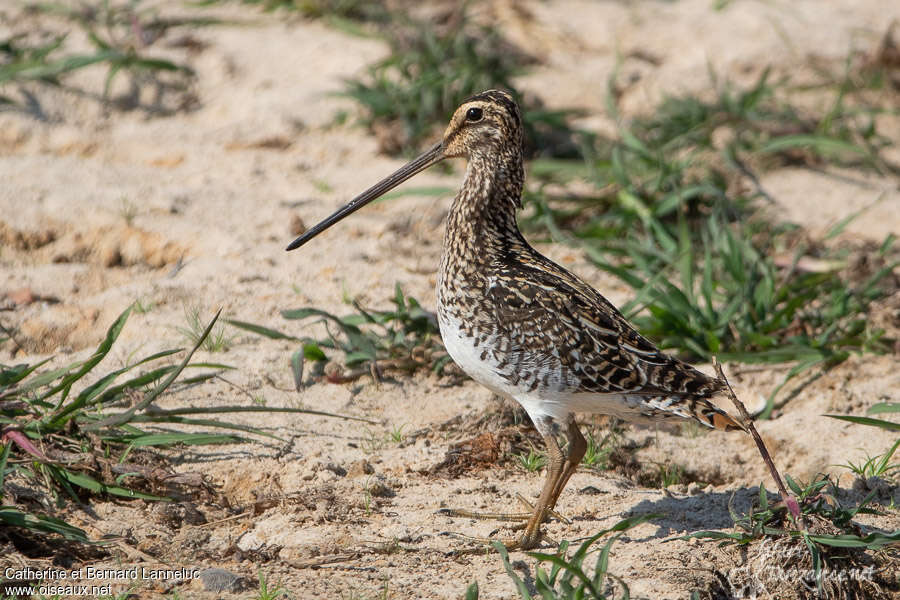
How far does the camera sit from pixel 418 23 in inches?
300

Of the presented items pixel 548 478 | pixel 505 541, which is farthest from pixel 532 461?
pixel 505 541

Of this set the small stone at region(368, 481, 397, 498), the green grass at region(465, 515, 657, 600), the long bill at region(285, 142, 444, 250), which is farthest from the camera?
the long bill at region(285, 142, 444, 250)

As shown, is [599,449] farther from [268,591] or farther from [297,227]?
[297,227]

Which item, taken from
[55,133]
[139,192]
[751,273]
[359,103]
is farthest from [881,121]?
[55,133]

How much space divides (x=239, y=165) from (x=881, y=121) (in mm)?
4485

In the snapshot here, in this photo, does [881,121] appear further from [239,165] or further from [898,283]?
[239,165]

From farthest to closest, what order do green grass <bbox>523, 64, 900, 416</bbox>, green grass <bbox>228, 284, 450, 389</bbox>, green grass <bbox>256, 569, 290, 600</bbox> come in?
green grass <bbox>523, 64, 900, 416</bbox> → green grass <bbox>228, 284, 450, 389</bbox> → green grass <bbox>256, 569, 290, 600</bbox>

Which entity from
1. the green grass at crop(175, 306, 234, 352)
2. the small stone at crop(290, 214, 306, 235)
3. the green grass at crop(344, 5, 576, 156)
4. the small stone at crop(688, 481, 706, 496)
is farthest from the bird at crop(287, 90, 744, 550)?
the green grass at crop(344, 5, 576, 156)

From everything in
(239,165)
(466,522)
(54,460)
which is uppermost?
(239,165)

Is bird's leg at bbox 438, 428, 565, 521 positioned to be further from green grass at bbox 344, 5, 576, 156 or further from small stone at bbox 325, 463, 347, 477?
green grass at bbox 344, 5, 576, 156

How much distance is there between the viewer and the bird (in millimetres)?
4117

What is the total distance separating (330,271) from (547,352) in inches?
82.5

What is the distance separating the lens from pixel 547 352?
13.5 feet

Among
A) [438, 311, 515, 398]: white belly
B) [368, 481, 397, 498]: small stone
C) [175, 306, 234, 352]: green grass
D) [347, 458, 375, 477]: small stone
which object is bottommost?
[368, 481, 397, 498]: small stone
